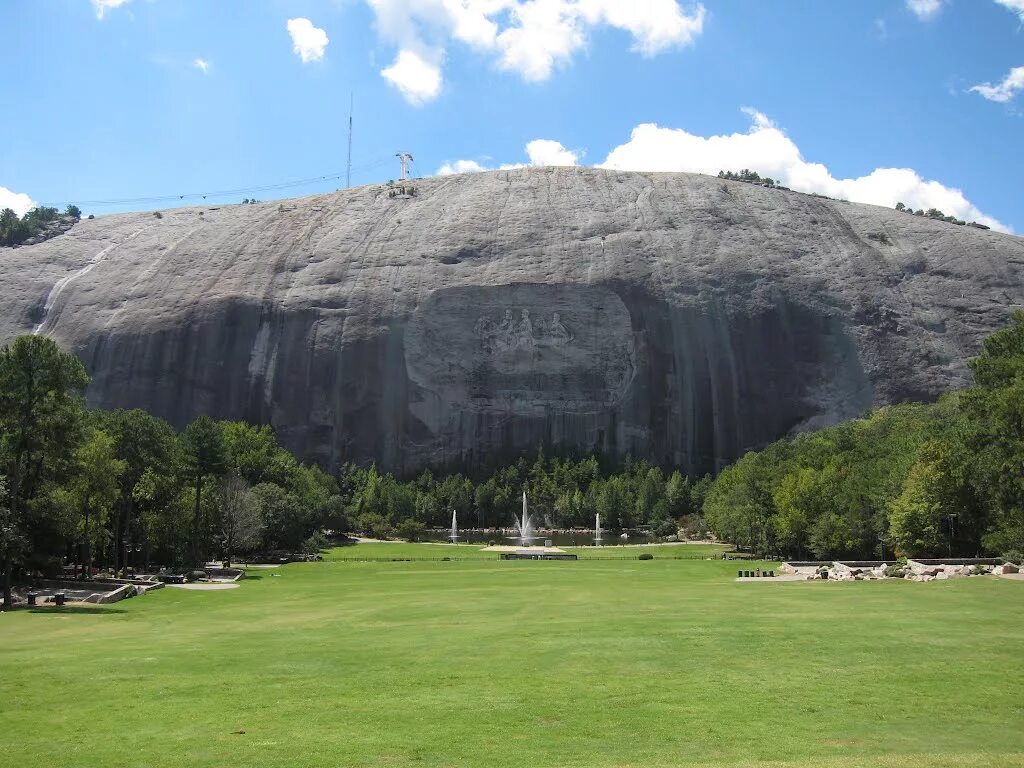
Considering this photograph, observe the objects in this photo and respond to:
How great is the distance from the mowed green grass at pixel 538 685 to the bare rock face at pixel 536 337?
92586 millimetres

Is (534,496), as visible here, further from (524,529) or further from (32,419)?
(32,419)

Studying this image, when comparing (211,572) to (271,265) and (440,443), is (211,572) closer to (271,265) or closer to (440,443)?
(440,443)

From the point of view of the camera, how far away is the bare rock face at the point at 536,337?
11719cm

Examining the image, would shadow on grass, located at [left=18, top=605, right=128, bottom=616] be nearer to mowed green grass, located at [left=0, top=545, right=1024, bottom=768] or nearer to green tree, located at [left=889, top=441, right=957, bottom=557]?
mowed green grass, located at [left=0, top=545, right=1024, bottom=768]

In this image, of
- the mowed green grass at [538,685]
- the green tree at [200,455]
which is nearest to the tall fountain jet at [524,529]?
the green tree at [200,455]

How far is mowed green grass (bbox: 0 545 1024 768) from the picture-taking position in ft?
33.8

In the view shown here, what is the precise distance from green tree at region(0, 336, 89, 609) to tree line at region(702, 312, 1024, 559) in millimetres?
34205

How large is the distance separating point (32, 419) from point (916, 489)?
120 ft

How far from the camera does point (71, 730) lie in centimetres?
1158

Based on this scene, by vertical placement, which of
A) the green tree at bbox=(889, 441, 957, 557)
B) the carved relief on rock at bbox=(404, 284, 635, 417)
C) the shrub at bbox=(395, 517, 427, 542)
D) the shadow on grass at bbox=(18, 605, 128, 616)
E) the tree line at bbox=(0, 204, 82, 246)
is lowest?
the shadow on grass at bbox=(18, 605, 128, 616)

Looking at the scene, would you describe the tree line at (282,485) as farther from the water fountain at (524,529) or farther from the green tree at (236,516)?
the water fountain at (524,529)

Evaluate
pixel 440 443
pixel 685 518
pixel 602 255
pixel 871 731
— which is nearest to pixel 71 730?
pixel 871 731

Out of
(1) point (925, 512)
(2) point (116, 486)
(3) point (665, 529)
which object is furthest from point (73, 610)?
(3) point (665, 529)

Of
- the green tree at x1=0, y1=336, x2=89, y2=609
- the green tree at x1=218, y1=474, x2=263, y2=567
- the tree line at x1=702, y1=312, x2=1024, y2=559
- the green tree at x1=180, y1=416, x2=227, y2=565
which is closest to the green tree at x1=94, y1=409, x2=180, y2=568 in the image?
the green tree at x1=180, y1=416, x2=227, y2=565
